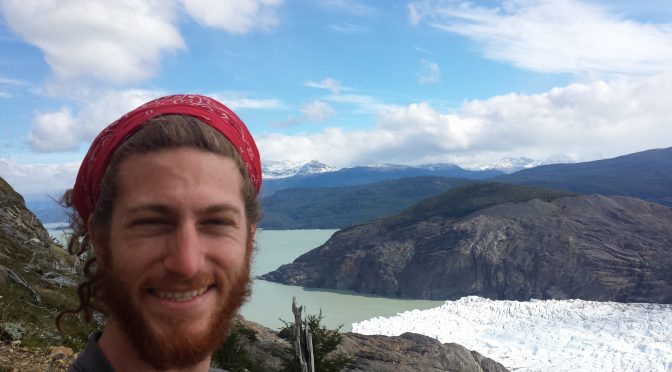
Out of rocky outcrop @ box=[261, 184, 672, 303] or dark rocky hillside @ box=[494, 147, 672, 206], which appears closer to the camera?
rocky outcrop @ box=[261, 184, 672, 303]

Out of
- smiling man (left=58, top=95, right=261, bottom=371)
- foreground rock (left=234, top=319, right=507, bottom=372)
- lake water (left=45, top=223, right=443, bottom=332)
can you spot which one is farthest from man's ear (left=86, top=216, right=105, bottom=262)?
lake water (left=45, top=223, right=443, bottom=332)

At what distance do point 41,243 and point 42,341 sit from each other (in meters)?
6.80

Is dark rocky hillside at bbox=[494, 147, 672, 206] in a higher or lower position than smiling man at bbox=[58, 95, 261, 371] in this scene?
higher

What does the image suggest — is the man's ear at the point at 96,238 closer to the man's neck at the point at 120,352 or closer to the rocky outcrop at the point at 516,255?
the man's neck at the point at 120,352

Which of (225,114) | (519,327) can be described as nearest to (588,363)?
(519,327)

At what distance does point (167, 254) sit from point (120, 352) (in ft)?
0.97

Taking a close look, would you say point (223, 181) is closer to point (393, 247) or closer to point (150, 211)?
point (150, 211)

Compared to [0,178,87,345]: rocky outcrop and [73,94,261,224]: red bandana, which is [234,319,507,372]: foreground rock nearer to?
[0,178,87,345]: rocky outcrop

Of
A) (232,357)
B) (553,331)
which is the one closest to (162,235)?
(232,357)

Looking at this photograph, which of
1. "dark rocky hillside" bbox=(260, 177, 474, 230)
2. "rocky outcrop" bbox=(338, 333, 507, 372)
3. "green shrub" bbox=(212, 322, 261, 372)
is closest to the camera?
"green shrub" bbox=(212, 322, 261, 372)

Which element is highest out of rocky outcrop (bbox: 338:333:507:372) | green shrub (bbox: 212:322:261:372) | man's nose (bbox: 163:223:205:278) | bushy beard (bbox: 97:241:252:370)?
man's nose (bbox: 163:223:205:278)

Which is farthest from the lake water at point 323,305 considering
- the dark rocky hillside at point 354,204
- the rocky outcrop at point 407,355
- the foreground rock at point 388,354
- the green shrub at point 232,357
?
the dark rocky hillside at point 354,204

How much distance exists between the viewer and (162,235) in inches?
49.5

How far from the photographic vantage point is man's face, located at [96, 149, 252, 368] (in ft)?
4.10
